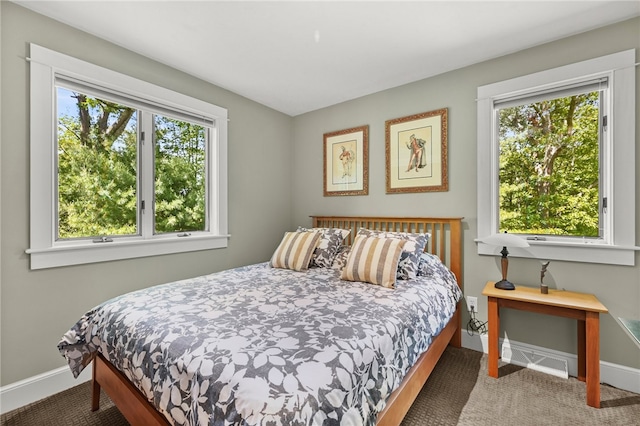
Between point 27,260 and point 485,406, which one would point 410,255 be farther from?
point 27,260

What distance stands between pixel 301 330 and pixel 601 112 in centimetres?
272

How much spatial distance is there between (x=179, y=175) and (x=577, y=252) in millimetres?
3505

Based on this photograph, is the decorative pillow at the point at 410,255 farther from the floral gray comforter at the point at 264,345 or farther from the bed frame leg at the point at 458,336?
the bed frame leg at the point at 458,336

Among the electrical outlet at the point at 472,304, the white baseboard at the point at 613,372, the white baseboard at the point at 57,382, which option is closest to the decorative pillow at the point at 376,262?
the electrical outlet at the point at 472,304

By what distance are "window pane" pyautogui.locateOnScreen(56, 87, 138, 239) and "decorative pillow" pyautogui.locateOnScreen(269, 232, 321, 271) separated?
131cm

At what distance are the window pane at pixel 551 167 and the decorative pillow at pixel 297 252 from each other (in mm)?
1754

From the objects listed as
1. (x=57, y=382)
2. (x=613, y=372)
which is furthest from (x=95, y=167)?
(x=613, y=372)

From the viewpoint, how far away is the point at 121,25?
209cm

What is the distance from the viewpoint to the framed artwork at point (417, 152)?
9.25 feet

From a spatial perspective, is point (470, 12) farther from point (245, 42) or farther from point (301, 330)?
point (301, 330)

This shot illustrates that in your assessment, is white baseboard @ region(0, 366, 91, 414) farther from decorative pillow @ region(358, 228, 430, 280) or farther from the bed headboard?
the bed headboard

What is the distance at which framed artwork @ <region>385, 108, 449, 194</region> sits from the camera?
111 inches

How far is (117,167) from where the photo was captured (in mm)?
2426

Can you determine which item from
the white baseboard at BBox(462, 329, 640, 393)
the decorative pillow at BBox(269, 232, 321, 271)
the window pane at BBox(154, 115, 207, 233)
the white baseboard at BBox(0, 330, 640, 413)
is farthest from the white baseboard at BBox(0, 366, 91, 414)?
the white baseboard at BBox(462, 329, 640, 393)
